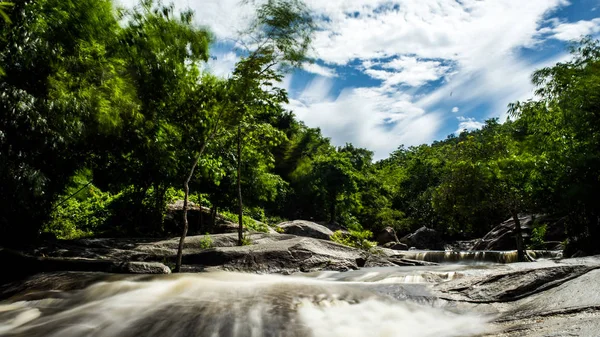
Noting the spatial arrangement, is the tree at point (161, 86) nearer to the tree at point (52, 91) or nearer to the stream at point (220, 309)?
the tree at point (52, 91)

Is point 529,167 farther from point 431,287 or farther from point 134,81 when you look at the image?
point 134,81

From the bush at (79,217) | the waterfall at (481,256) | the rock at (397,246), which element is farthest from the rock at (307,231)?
the bush at (79,217)

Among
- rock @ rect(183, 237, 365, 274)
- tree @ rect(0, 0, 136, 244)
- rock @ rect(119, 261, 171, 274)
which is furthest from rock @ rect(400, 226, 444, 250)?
tree @ rect(0, 0, 136, 244)

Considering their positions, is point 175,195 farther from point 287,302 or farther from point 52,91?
point 287,302

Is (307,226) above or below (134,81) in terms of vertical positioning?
below

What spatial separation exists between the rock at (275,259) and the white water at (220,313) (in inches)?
108

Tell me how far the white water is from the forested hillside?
2.79 metres

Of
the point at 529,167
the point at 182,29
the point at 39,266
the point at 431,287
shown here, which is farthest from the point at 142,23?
the point at 529,167

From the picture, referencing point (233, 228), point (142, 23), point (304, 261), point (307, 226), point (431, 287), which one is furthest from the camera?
point (307, 226)

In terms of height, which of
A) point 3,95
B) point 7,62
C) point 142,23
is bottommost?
point 3,95

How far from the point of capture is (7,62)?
21.2 ft

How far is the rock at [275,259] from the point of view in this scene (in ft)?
29.3

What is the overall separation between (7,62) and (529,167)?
14.1 metres

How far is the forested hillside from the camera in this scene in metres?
6.68
